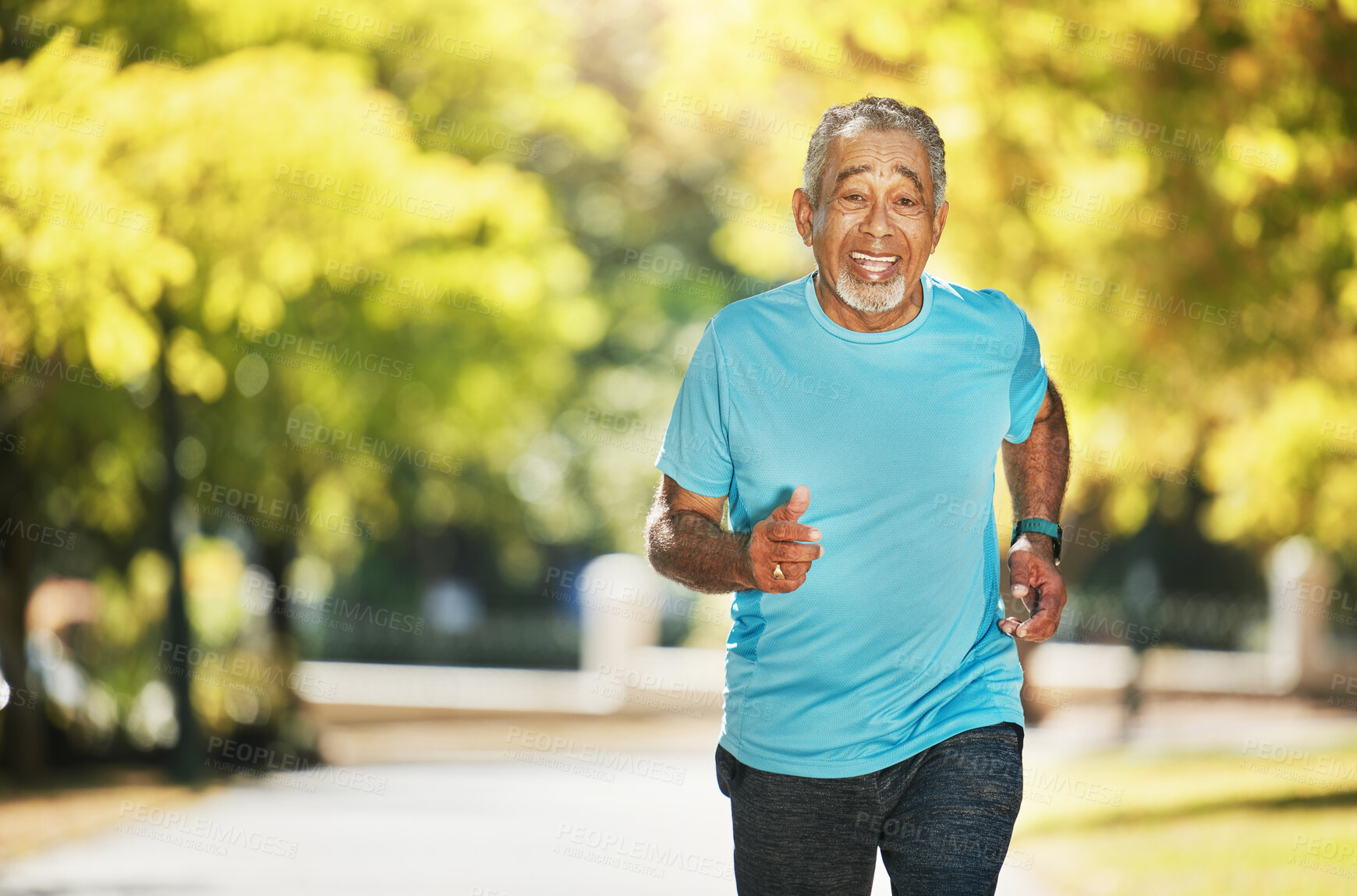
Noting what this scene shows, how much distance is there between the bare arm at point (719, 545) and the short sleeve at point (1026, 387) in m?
0.74

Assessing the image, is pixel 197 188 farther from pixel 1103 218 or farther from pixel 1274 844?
pixel 1274 844

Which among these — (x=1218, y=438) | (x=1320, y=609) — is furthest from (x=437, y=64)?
(x=1320, y=609)

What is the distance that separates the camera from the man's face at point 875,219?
3465mm

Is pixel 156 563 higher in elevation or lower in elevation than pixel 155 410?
lower

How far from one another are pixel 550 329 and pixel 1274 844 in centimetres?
911

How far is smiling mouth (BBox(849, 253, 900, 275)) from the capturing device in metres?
3.46

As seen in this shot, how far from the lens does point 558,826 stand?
33.1ft

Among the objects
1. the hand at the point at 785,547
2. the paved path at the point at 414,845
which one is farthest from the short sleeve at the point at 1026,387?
the paved path at the point at 414,845

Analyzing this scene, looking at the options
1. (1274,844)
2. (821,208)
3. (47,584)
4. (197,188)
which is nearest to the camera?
(821,208)

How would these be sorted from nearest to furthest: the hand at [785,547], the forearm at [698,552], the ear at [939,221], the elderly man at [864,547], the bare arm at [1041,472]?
the hand at [785,547]
the forearm at [698,552]
the elderly man at [864,547]
the ear at [939,221]
the bare arm at [1041,472]

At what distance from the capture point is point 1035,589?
3590 mm

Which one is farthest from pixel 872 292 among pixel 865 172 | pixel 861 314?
pixel 865 172

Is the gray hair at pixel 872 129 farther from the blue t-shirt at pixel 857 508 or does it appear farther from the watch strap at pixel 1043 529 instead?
the watch strap at pixel 1043 529

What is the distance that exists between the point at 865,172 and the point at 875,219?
0.12m
